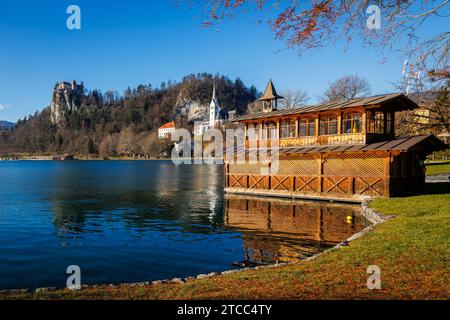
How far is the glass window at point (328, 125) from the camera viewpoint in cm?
3058

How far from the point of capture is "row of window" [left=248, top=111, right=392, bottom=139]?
1143 inches

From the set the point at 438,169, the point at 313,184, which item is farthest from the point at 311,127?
the point at 438,169

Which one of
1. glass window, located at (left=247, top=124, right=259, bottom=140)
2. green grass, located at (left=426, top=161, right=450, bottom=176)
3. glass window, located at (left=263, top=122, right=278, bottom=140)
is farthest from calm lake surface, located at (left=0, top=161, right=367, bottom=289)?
green grass, located at (left=426, top=161, right=450, bottom=176)

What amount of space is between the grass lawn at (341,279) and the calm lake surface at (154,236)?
3369mm

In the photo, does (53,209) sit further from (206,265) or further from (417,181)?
(417,181)

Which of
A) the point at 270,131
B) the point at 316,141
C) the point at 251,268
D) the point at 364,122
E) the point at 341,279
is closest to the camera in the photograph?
the point at 341,279

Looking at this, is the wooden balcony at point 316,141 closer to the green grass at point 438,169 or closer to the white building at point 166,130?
the green grass at point 438,169

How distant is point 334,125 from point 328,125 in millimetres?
544

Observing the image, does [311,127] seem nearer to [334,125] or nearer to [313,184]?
[334,125]

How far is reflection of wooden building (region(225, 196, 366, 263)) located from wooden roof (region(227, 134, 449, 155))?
4.49m

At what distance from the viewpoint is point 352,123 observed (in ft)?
96.7

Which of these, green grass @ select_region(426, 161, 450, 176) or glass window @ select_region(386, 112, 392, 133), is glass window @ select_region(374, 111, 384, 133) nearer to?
glass window @ select_region(386, 112, 392, 133)

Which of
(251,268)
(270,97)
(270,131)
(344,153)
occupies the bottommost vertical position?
(251,268)

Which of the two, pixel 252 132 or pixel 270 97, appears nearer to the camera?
pixel 252 132
